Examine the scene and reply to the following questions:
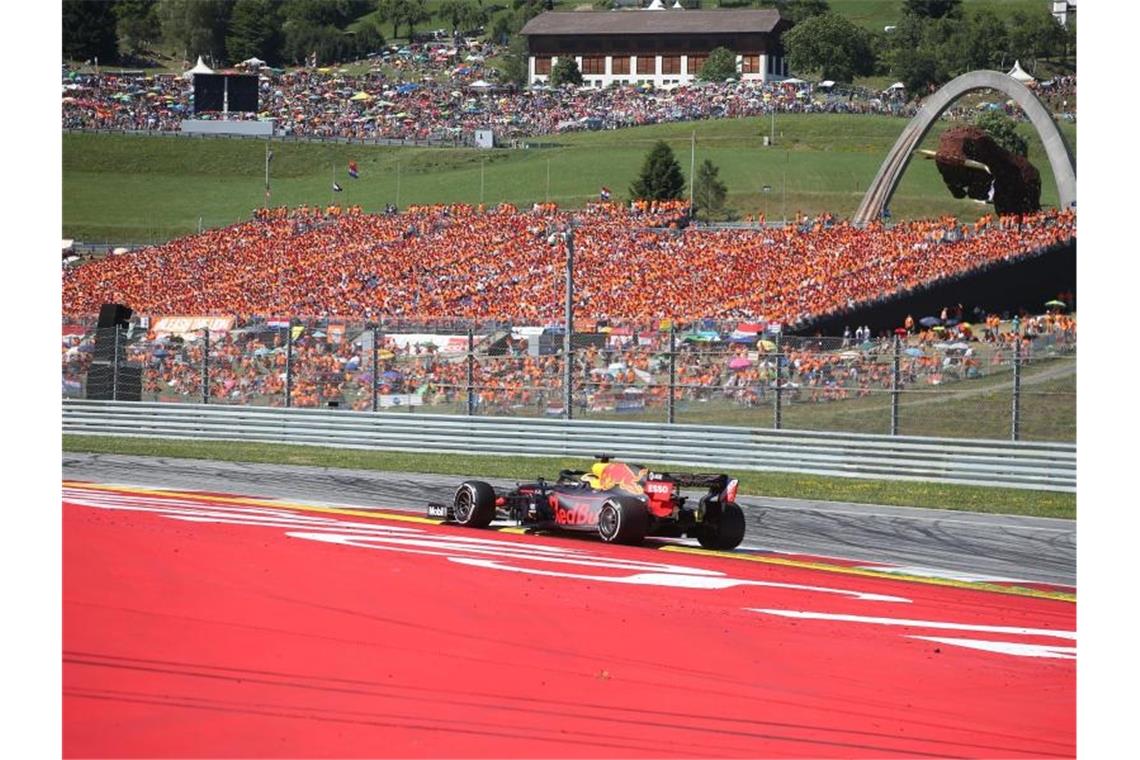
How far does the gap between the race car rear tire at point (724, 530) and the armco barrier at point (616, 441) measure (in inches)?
317

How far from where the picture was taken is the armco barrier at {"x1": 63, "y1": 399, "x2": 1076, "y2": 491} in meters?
21.9

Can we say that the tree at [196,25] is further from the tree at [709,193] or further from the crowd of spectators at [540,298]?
the tree at [709,193]

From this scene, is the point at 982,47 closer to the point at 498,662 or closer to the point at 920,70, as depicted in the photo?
the point at 920,70

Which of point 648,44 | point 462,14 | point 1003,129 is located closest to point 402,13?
point 462,14

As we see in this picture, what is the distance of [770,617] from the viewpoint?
10.1 metres

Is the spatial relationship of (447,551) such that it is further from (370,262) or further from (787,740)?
(370,262)

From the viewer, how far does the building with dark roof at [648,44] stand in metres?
73.9

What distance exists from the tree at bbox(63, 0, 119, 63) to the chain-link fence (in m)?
57.4

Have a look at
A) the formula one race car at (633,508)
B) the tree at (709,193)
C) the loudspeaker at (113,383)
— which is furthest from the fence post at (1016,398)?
the tree at (709,193)

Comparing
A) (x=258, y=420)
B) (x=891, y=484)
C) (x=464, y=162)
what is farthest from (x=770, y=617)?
(x=464, y=162)

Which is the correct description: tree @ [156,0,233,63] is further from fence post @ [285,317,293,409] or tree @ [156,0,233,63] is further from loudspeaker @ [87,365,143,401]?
fence post @ [285,317,293,409]

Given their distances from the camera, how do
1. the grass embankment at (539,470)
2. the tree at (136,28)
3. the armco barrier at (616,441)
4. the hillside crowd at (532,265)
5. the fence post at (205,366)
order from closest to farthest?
the grass embankment at (539,470), the armco barrier at (616,441), the fence post at (205,366), the hillside crowd at (532,265), the tree at (136,28)
